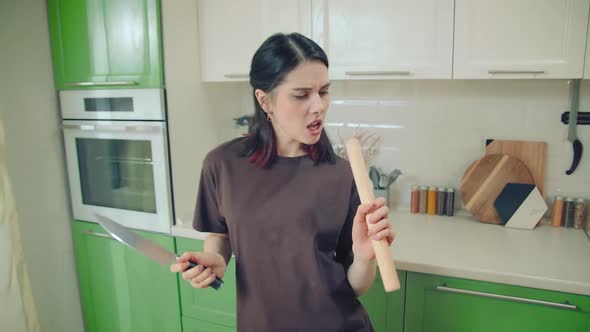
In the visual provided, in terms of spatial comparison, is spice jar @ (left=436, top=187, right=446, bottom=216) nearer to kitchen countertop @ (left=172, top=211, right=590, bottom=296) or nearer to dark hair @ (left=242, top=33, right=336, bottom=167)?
kitchen countertop @ (left=172, top=211, right=590, bottom=296)

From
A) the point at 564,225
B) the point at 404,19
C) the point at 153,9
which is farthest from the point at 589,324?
the point at 153,9

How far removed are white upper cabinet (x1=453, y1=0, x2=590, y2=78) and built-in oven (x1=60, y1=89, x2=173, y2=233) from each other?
1.15 m

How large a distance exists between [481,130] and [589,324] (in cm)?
82

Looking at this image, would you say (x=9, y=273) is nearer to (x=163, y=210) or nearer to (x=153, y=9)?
(x=163, y=210)

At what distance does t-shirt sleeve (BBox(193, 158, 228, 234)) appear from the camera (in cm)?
108

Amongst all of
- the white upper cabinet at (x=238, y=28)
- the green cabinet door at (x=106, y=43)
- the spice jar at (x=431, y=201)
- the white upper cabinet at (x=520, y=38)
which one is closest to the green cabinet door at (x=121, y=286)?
the green cabinet door at (x=106, y=43)

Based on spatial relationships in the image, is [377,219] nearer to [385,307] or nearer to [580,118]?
[385,307]

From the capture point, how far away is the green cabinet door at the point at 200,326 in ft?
5.61

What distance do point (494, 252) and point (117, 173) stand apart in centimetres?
154

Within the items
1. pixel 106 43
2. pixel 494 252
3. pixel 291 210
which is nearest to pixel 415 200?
pixel 494 252

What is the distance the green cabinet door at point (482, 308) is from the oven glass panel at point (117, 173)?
3.62 feet

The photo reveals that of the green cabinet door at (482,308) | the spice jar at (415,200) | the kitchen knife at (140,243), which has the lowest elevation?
the green cabinet door at (482,308)

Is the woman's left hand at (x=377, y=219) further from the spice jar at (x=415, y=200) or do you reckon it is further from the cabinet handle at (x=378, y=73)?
the spice jar at (x=415, y=200)

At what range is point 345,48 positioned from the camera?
1577 mm
